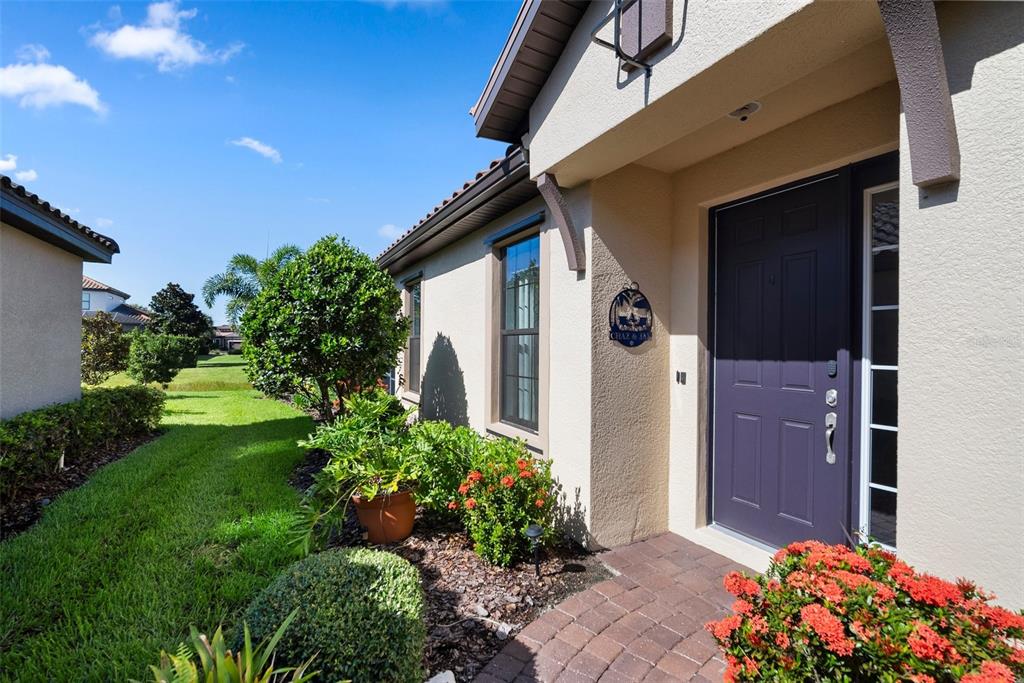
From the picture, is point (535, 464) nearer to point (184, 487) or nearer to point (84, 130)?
point (184, 487)

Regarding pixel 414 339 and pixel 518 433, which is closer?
pixel 518 433

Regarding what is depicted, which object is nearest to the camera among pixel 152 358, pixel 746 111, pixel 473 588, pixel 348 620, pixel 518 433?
pixel 348 620

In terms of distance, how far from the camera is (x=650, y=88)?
2.75m

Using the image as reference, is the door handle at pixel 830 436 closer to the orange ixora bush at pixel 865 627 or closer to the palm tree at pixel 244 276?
the orange ixora bush at pixel 865 627

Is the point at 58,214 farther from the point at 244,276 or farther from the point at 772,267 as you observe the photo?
the point at 244,276

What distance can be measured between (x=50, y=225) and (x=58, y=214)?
0.66ft

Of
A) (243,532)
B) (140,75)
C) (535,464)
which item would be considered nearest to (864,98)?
(535,464)

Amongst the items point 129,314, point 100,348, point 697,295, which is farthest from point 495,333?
point 129,314

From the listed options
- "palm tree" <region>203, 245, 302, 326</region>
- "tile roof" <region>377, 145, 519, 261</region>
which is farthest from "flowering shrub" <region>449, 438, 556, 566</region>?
"palm tree" <region>203, 245, 302, 326</region>

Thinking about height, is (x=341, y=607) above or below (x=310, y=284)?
below

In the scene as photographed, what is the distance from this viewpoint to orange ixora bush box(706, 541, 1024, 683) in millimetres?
1472

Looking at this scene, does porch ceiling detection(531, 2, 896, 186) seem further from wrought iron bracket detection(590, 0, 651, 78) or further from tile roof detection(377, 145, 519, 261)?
tile roof detection(377, 145, 519, 261)

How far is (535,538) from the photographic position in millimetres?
3418

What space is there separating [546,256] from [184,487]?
5.44m
